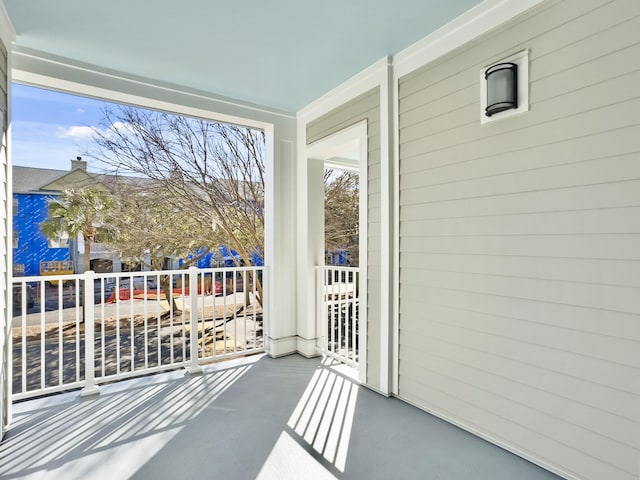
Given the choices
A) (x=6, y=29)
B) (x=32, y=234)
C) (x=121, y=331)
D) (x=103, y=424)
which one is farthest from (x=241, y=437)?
(x=32, y=234)

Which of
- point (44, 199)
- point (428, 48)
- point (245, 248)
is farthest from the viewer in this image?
point (44, 199)

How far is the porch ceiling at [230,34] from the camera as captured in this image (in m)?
2.17

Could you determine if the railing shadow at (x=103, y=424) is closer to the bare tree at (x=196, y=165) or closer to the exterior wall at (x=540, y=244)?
the exterior wall at (x=540, y=244)

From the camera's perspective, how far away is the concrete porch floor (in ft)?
6.22

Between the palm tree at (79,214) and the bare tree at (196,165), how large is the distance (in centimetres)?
88

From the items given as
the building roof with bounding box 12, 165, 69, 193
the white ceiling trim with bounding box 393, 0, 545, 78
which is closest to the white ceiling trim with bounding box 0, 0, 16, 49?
the white ceiling trim with bounding box 393, 0, 545, 78

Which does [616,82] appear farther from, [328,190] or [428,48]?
[328,190]

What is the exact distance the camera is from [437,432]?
2262 mm

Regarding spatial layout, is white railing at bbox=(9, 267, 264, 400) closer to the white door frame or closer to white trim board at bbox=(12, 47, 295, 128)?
the white door frame

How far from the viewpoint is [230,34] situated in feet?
8.07

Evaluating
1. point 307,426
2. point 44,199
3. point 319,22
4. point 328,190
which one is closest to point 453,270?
point 307,426

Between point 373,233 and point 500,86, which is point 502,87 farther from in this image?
point 373,233

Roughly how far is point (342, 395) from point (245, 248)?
488 centimetres

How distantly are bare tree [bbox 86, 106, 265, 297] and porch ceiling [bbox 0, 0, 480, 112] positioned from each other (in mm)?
3608
